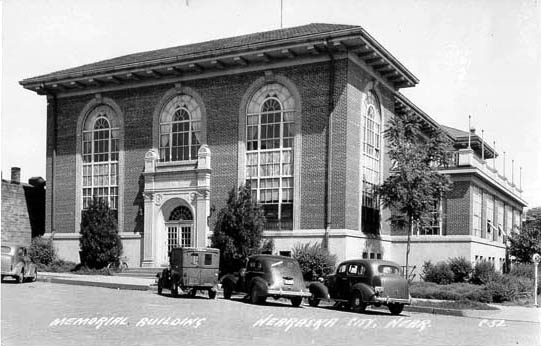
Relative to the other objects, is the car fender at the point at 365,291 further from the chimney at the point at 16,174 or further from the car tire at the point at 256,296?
the chimney at the point at 16,174

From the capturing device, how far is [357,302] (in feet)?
64.4

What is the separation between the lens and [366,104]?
32188mm

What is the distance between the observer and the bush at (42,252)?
117 feet

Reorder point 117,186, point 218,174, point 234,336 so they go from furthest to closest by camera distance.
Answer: point 117,186
point 218,174
point 234,336

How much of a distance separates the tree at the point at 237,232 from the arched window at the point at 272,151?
3.06 m

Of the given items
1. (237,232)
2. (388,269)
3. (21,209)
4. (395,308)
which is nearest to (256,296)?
(388,269)

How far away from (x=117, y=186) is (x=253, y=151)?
8.15 metres

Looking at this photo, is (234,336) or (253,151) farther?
(253,151)

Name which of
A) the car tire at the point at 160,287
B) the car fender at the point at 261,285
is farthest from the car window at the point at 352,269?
the car tire at the point at 160,287

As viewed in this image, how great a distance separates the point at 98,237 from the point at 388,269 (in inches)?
695

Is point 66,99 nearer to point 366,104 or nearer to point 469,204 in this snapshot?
point 366,104

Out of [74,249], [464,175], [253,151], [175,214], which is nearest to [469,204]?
[464,175]

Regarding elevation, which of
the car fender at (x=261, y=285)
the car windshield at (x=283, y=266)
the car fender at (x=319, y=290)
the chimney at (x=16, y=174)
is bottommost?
the car fender at (x=319, y=290)

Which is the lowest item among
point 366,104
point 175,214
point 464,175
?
point 175,214
